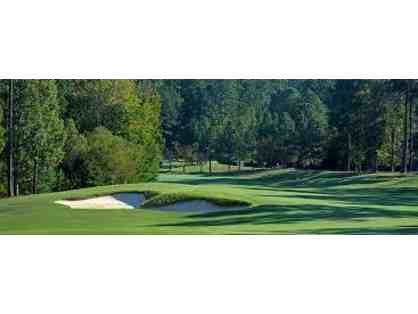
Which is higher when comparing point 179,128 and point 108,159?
point 179,128

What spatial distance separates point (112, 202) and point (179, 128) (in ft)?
6.25

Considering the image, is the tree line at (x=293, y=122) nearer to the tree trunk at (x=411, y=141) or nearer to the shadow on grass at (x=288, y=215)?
the tree trunk at (x=411, y=141)

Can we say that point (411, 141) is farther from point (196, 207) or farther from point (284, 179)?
point (196, 207)

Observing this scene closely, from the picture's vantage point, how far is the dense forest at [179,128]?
16766 millimetres

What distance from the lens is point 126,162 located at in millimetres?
17031

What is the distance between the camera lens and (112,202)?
1667 centimetres

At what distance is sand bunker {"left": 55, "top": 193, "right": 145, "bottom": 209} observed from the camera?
1659 centimetres

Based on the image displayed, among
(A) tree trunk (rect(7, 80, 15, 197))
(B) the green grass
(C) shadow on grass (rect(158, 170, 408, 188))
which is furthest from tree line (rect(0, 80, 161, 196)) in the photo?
(C) shadow on grass (rect(158, 170, 408, 188))

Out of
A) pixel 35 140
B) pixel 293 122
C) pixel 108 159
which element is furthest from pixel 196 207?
pixel 35 140

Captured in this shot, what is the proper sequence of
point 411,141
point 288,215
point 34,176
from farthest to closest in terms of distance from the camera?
point 411,141 → point 34,176 → point 288,215
